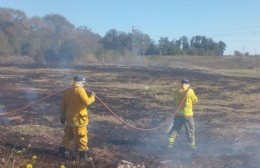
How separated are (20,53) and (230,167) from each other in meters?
52.7

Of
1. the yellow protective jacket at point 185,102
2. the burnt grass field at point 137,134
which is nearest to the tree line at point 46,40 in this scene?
the burnt grass field at point 137,134

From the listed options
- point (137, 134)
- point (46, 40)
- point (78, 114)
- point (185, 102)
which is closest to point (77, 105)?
point (78, 114)

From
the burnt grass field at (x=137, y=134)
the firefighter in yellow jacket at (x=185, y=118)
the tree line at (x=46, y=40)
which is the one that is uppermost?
the tree line at (x=46, y=40)

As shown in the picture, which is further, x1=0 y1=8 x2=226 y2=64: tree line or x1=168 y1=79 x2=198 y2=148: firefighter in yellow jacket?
x1=0 y1=8 x2=226 y2=64: tree line

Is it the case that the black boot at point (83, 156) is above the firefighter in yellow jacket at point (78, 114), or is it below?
below

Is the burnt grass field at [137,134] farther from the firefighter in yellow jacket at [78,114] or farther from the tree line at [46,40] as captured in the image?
the tree line at [46,40]

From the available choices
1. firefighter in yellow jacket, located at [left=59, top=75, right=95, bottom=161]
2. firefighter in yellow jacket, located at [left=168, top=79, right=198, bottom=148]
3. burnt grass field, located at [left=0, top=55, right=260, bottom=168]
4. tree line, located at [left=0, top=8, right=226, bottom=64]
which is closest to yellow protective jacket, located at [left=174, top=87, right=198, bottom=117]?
firefighter in yellow jacket, located at [left=168, top=79, right=198, bottom=148]

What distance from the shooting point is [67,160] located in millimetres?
8547

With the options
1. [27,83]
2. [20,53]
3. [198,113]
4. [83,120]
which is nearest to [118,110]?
[198,113]

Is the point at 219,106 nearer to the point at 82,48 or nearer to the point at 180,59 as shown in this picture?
the point at 82,48

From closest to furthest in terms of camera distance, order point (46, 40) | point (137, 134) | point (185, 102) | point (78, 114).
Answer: point (78, 114)
point (185, 102)
point (137, 134)
point (46, 40)

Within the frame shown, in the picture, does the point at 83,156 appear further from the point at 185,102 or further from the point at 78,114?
the point at 185,102

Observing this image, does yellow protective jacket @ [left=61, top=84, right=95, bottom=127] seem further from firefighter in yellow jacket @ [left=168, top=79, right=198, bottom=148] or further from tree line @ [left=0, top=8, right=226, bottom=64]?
tree line @ [left=0, top=8, right=226, bottom=64]

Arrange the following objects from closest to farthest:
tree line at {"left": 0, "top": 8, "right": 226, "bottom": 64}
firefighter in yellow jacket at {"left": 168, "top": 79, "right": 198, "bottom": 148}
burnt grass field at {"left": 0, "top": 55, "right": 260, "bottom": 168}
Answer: burnt grass field at {"left": 0, "top": 55, "right": 260, "bottom": 168}, firefighter in yellow jacket at {"left": 168, "top": 79, "right": 198, "bottom": 148}, tree line at {"left": 0, "top": 8, "right": 226, "bottom": 64}
